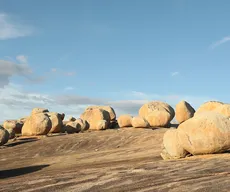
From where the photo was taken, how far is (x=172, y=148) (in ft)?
60.7

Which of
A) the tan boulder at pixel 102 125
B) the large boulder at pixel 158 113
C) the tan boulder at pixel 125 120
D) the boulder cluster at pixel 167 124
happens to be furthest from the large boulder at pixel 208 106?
the tan boulder at pixel 102 125

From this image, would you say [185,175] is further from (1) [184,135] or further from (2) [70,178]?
(1) [184,135]

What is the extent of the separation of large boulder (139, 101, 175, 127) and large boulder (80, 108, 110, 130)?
573 cm

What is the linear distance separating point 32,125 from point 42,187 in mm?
30644

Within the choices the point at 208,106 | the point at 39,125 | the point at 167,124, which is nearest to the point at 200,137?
the point at 208,106

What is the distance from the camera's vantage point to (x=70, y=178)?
515 inches

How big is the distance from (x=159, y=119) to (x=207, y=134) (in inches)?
1020

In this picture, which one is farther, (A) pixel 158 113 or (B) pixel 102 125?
(B) pixel 102 125

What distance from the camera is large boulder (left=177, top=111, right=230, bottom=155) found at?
56.0 ft

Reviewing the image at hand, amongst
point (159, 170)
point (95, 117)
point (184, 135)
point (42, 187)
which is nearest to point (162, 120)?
point (95, 117)

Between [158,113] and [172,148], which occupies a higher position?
[158,113]

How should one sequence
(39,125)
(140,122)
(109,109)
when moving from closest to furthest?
(39,125), (140,122), (109,109)

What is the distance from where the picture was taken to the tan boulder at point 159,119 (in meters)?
43.0

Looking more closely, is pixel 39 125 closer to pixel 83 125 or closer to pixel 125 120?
pixel 83 125
